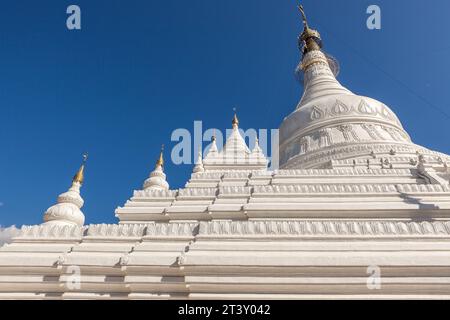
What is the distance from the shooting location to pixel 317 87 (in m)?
27.1

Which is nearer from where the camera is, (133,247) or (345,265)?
(345,265)

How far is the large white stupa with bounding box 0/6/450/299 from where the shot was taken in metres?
6.48

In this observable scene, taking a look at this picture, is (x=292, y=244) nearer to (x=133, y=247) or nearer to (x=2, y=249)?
(x=133, y=247)

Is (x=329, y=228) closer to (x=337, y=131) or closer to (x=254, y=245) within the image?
(x=254, y=245)

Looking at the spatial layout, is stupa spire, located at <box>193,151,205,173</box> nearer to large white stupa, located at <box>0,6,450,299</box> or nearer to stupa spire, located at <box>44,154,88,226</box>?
large white stupa, located at <box>0,6,450,299</box>

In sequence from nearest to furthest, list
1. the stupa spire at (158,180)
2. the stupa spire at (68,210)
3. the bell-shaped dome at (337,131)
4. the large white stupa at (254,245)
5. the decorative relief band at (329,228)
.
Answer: the large white stupa at (254,245), the decorative relief band at (329,228), the stupa spire at (68,210), the stupa spire at (158,180), the bell-shaped dome at (337,131)

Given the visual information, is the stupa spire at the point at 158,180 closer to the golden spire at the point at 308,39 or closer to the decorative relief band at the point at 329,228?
the decorative relief band at the point at 329,228

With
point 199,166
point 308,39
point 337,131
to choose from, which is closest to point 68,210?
point 199,166

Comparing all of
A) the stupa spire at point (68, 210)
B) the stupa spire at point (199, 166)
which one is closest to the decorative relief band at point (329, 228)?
the stupa spire at point (68, 210)

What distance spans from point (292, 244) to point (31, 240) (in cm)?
702

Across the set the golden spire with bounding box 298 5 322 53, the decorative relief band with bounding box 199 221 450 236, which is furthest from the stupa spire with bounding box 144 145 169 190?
the golden spire with bounding box 298 5 322 53

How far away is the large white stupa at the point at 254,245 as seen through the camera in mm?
6477
